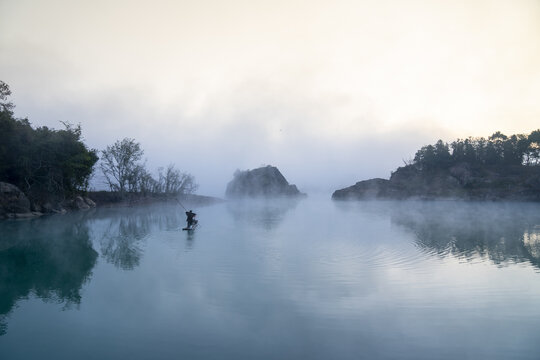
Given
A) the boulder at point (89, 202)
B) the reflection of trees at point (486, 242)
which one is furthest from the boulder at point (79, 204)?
the reflection of trees at point (486, 242)

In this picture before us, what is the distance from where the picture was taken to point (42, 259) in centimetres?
1573

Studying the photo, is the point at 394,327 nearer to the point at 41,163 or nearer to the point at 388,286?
the point at 388,286

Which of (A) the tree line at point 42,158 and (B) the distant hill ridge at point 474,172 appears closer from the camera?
(A) the tree line at point 42,158

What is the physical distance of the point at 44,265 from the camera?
14445 millimetres

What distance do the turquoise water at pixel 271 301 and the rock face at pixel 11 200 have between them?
67.6 feet

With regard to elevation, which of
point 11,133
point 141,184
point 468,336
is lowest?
point 468,336

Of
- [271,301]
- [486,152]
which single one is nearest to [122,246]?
[271,301]

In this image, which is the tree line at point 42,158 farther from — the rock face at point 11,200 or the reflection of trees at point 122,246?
the reflection of trees at point 122,246

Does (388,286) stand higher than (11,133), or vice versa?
(11,133)

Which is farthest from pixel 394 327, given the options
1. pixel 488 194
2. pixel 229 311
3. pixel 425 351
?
pixel 488 194

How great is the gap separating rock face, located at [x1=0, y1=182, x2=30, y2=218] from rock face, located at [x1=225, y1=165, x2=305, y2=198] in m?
85.2

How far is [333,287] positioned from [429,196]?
247 ft

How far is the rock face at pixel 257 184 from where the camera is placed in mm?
119812

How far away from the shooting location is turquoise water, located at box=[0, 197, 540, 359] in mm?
7031
